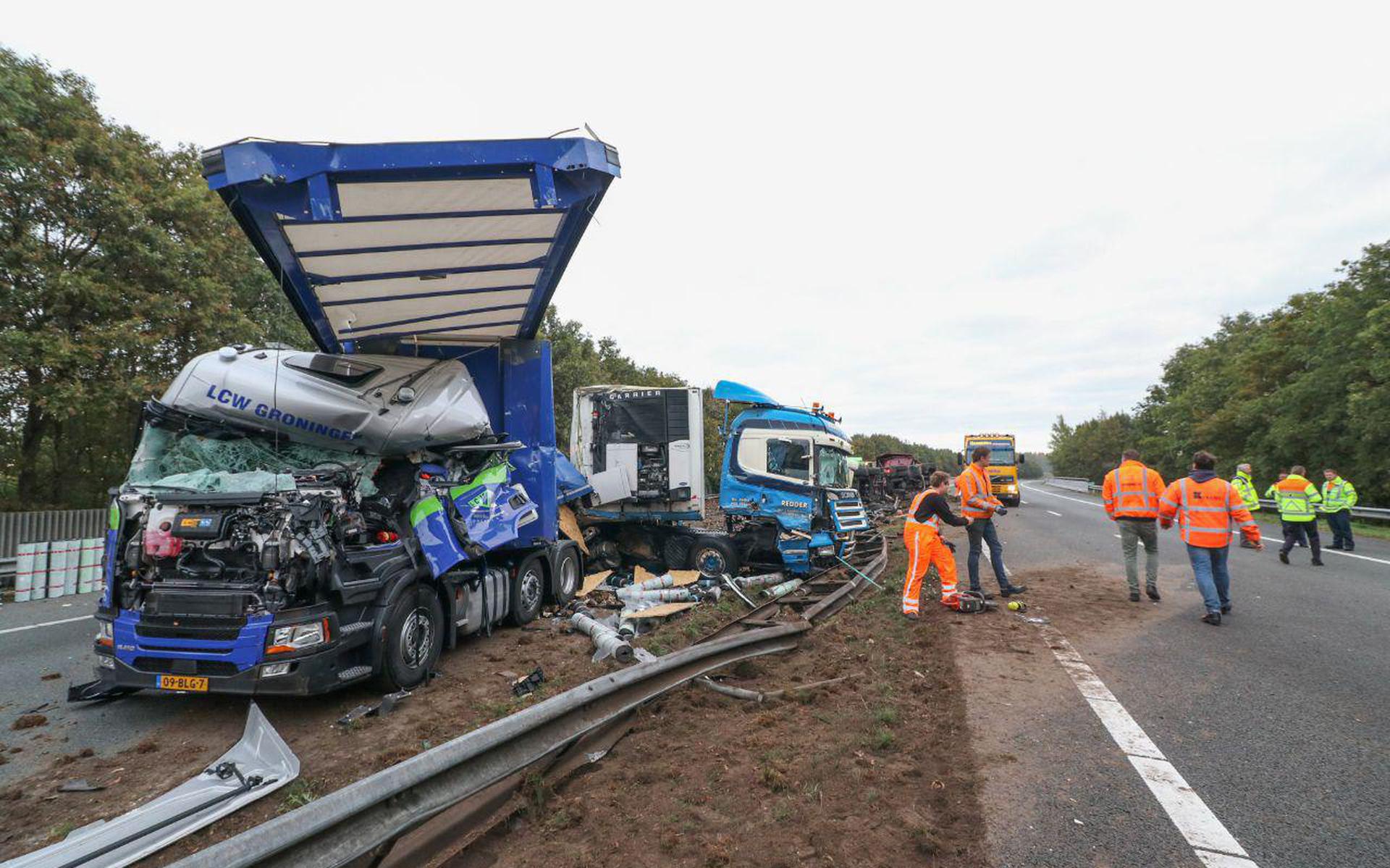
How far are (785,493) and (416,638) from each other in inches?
234

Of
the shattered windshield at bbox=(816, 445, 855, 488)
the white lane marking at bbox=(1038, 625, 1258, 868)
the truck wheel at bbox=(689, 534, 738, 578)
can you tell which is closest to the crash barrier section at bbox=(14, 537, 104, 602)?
the truck wheel at bbox=(689, 534, 738, 578)

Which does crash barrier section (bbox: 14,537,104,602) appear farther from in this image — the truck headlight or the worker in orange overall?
the worker in orange overall

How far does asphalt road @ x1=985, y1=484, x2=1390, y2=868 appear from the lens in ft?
8.45

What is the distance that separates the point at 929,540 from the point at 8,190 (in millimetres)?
16424

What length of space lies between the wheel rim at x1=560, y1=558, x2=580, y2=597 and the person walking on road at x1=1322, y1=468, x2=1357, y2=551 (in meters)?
13.2

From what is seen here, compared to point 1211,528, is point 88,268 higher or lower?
higher

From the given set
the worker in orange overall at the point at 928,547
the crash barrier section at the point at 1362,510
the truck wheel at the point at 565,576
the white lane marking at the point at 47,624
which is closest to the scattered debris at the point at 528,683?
the truck wheel at the point at 565,576

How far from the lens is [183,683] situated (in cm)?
423

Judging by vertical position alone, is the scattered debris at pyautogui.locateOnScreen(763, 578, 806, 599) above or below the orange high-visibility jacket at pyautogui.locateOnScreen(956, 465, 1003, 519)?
below

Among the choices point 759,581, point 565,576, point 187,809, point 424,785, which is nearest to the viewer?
point 424,785

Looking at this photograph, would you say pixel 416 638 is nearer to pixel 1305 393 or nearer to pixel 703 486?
pixel 703 486

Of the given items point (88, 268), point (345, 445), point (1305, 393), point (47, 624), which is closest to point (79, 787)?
point (345, 445)

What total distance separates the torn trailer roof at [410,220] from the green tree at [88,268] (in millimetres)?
9274

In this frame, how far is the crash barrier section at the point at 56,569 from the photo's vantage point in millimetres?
9898
